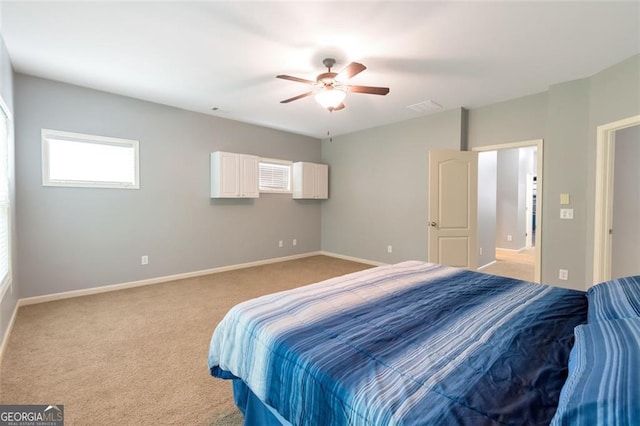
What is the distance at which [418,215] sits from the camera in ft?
16.2

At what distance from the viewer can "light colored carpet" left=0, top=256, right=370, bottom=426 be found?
67.7 inches

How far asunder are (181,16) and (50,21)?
3.70 feet

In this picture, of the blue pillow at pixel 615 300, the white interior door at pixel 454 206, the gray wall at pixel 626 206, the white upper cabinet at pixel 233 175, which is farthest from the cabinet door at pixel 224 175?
the gray wall at pixel 626 206

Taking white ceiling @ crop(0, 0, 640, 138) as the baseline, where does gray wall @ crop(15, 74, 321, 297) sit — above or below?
below

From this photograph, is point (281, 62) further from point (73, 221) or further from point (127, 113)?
point (73, 221)

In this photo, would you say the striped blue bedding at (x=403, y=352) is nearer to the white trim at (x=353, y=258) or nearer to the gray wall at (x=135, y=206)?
the gray wall at (x=135, y=206)

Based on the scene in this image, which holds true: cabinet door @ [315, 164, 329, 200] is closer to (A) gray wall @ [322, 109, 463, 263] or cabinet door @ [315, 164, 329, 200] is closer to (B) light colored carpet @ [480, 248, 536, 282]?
(A) gray wall @ [322, 109, 463, 263]

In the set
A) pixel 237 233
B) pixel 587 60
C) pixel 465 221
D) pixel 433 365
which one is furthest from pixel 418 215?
pixel 433 365

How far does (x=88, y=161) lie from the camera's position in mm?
3766

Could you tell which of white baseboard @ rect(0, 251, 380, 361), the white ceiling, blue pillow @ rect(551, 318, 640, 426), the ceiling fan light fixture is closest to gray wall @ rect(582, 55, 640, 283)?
the white ceiling

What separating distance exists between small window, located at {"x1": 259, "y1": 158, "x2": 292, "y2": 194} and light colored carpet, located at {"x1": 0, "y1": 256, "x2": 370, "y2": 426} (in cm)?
252

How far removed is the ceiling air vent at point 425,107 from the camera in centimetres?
416

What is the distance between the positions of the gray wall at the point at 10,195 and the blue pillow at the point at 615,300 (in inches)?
163

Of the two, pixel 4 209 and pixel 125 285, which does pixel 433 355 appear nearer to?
pixel 4 209
